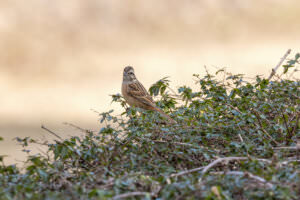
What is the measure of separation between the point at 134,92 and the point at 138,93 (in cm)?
8

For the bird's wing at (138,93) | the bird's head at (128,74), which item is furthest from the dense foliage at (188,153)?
the bird's head at (128,74)

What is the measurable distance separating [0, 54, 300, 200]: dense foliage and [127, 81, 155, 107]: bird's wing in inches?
50.3

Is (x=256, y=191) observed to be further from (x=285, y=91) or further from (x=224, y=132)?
(x=285, y=91)

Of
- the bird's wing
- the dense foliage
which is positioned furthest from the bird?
the dense foliage

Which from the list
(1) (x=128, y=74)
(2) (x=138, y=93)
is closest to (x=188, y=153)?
(2) (x=138, y=93)

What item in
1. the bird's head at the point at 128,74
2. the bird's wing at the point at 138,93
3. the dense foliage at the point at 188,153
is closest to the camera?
the dense foliage at the point at 188,153

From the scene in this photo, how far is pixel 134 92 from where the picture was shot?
6.59m

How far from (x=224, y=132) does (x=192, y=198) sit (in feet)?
5.31

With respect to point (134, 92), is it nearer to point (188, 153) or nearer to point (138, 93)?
point (138, 93)

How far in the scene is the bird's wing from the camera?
6.26 metres

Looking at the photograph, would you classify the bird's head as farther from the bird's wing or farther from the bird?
the bird's wing

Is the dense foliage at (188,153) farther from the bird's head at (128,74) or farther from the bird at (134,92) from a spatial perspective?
the bird's head at (128,74)

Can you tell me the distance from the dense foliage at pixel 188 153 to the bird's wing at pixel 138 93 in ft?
4.19

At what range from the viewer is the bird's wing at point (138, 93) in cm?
626
